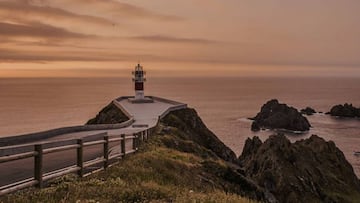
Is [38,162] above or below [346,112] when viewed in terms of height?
above

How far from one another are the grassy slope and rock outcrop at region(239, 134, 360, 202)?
2356 centimetres

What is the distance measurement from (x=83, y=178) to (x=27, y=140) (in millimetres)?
16153

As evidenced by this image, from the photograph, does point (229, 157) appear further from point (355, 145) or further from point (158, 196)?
point (355, 145)

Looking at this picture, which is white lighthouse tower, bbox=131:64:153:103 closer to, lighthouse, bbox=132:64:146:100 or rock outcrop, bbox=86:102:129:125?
lighthouse, bbox=132:64:146:100

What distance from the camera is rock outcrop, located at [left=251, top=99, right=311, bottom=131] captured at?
115 metres

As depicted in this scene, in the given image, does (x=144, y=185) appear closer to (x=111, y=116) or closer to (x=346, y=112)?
(x=111, y=116)

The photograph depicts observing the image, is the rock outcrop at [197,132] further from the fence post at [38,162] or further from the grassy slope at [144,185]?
the fence post at [38,162]

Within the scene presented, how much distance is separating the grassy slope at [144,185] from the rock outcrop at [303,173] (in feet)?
77.3

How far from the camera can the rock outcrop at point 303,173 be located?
148 feet

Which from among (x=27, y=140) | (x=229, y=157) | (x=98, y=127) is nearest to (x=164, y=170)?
(x=27, y=140)

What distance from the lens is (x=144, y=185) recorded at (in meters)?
13.0

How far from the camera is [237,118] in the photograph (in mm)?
137750

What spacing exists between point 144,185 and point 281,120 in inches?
4263

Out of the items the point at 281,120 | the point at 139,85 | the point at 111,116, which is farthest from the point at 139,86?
the point at 281,120
